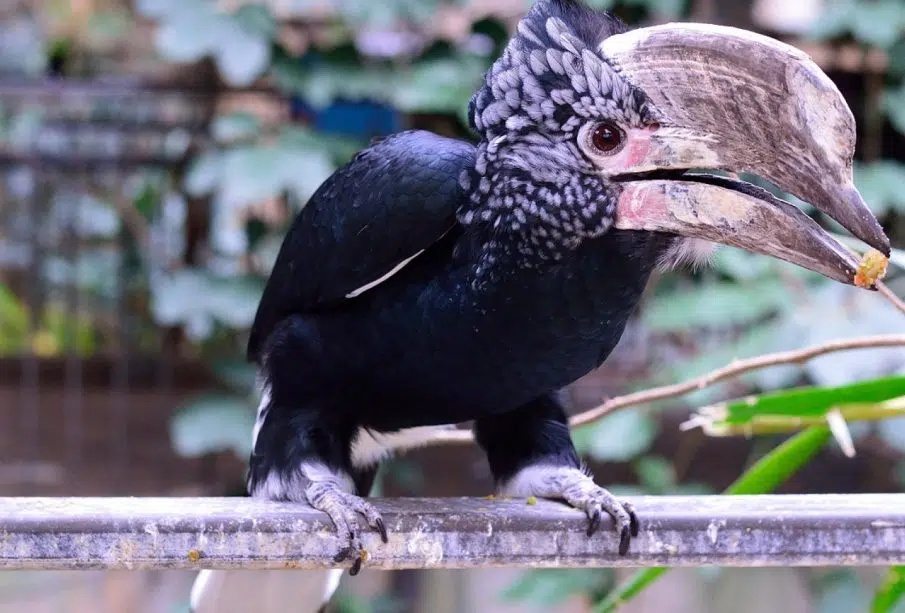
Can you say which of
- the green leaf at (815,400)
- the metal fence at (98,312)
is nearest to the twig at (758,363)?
the green leaf at (815,400)

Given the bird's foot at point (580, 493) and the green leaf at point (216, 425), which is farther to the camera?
the green leaf at point (216, 425)

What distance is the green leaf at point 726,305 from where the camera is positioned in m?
2.30

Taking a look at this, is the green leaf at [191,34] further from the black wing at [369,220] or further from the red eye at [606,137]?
the red eye at [606,137]

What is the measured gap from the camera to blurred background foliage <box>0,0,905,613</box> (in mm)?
2379

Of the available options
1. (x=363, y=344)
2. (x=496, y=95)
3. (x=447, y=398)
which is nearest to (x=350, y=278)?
(x=363, y=344)

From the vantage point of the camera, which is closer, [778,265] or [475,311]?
Result: [475,311]

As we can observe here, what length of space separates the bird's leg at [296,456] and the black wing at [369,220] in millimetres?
148

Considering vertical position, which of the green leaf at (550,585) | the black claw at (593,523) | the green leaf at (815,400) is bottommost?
the green leaf at (550,585)

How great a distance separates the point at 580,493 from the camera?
4.73 feet

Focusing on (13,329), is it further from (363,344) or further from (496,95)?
(496,95)

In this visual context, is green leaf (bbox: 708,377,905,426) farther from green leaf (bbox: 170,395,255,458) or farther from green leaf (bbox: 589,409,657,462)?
green leaf (bbox: 170,395,255,458)

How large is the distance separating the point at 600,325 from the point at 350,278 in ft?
1.15

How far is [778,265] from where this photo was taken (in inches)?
92.8

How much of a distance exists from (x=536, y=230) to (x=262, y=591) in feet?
2.66
